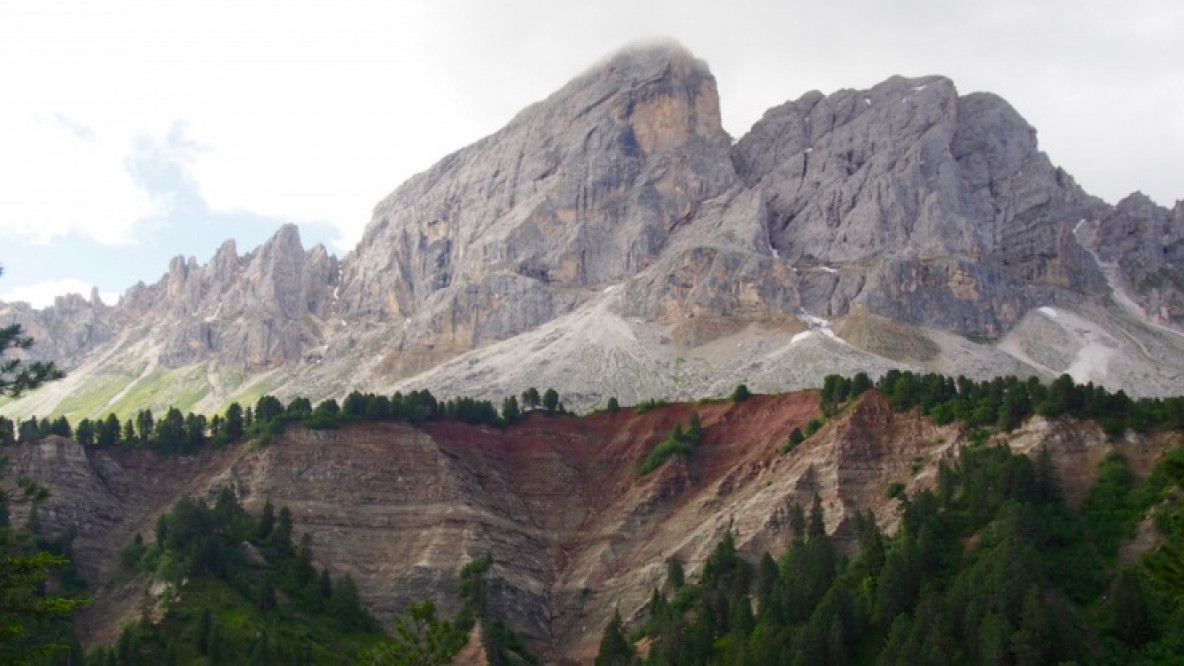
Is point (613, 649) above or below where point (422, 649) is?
below

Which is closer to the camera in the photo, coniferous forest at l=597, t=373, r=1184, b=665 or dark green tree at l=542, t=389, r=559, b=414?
coniferous forest at l=597, t=373, r=1184, b=665

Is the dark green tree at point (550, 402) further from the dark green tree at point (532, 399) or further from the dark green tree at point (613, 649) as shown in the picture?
the dark green tree at point (613, 649)

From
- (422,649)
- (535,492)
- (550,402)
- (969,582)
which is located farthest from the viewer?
(550,402)

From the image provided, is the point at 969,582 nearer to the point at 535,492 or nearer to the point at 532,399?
the point at 535,492

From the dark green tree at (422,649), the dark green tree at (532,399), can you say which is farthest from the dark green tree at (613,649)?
the dark green tree at (532,399)

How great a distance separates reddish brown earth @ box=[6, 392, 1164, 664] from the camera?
12725cm

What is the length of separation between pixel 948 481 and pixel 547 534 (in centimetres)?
4995

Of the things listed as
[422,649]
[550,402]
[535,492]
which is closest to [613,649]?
[535,492]

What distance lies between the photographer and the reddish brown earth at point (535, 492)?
12725 cm

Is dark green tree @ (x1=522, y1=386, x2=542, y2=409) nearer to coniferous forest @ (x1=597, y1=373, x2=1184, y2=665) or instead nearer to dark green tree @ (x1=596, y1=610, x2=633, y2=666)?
coniferous forest @ (x1=597, y1=373, x2=1184, y2=665)

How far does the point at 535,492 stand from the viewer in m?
152

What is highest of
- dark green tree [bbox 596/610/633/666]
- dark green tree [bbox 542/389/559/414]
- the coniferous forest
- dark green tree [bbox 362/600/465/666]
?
dark green tree [bbox 542/389/559/414]

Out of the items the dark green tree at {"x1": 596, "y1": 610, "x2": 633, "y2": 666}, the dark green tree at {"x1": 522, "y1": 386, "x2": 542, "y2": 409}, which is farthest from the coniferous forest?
the dark green tree at {"x1": 522, "y1": 386, "x2": 542, "y2": 409}

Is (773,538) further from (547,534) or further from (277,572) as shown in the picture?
(277,572)
